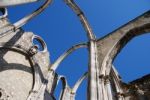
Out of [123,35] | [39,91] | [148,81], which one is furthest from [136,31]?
[39,91]

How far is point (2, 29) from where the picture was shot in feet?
39.9

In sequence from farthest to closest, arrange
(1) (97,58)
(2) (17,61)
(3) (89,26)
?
(2) (17,61)
(3) (89,26)
(1) (97,58)

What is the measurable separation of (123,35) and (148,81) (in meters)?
1.92

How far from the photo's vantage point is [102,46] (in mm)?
10344

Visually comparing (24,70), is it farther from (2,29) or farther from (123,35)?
(123,35)

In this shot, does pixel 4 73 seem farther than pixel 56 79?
No

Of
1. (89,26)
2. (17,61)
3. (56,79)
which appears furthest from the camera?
(56,79)

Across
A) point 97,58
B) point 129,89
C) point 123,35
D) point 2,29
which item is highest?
point 2,29

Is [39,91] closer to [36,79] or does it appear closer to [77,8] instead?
[36,79]

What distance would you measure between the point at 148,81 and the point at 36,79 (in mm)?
4718

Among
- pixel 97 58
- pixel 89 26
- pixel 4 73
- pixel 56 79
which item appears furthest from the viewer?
pixel 56 79

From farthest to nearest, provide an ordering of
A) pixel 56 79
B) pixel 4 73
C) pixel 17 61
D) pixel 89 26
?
pixel 56 79 < pixel 17 61 < pixel 4 73 < pixel 89 26

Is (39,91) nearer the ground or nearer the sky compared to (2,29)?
nearer the ground

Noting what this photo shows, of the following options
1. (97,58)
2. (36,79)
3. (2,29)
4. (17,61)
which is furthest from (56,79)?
(97,58)
